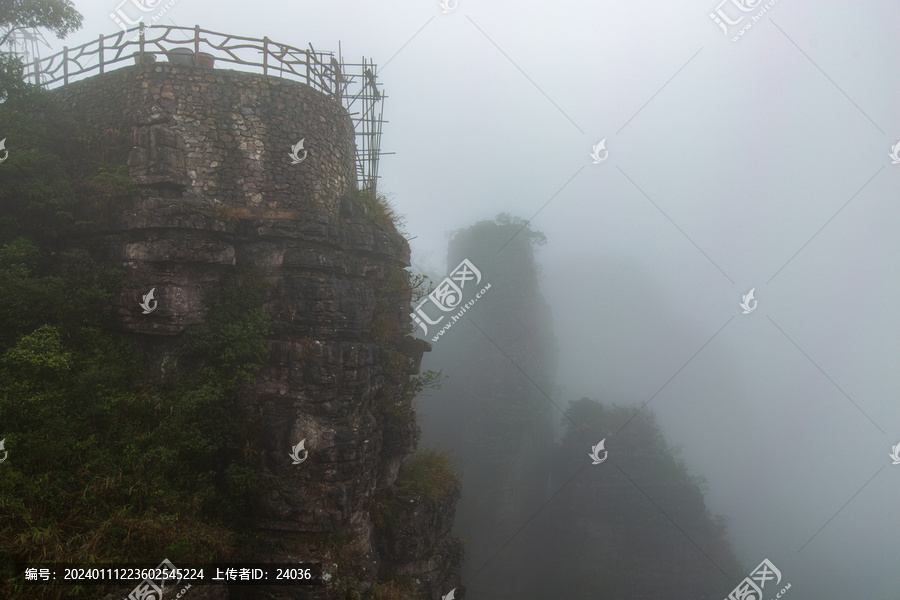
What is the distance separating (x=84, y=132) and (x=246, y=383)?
716 centimetres

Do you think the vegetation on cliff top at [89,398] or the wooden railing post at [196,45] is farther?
the wooden railing post at [196,45]

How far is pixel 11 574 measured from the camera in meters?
5.63

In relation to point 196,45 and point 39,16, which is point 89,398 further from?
point 39,16

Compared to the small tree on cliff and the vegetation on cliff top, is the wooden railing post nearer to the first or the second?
the vegetation on cliff top

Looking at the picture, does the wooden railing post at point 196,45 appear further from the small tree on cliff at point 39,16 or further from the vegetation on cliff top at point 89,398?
the small tree on cliff at point 39,16

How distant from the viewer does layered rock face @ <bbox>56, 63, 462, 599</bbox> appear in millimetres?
9328

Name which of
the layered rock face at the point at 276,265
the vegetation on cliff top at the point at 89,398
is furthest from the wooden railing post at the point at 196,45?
the vegetation on cliff top at the point at 89,398

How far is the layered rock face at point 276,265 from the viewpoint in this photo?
9328 millimetres

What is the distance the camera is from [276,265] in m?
10.5

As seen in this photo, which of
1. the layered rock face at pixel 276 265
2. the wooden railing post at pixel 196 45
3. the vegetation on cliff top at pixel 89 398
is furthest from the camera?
the wooden railing post at pixel 196 45

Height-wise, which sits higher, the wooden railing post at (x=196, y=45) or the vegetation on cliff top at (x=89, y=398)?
the wooden railing post at (x=196, y=45)

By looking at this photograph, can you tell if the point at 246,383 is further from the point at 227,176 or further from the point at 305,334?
the point at 227,176

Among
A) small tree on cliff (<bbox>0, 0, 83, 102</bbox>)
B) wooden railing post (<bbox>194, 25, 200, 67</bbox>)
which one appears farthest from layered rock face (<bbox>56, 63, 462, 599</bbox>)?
small tree on cliff (<bbox>0, 0, 83, 102</bbox>)

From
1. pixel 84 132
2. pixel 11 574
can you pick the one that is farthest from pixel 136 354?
pixel 84 132
